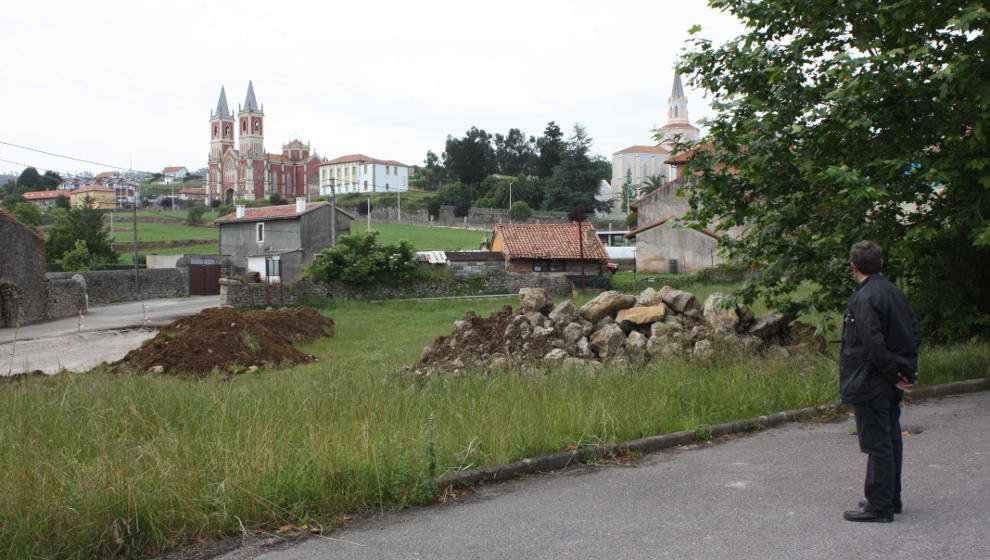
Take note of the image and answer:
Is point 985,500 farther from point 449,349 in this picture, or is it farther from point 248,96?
point 248,96

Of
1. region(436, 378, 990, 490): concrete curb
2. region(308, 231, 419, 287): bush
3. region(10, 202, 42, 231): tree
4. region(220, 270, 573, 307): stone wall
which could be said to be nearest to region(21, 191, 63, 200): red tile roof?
region(10, 202, 42, 231): tree

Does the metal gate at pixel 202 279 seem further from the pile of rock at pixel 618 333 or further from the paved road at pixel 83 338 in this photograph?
the pile of rock at pixel 618 333

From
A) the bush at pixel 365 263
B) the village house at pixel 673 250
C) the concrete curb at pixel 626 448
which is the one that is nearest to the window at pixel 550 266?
the village house at pixel 673 250

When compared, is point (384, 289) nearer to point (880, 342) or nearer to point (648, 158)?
point (880, 342)

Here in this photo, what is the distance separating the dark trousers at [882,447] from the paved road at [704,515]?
0.20 meters

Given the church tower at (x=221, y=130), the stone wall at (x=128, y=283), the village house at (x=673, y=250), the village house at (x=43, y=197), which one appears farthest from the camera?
the church tower at (x=221, y=130)

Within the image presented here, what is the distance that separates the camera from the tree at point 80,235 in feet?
196

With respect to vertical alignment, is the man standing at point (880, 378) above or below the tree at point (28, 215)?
below

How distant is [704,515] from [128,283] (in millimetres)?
49842

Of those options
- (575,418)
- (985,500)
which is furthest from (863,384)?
(575,418)

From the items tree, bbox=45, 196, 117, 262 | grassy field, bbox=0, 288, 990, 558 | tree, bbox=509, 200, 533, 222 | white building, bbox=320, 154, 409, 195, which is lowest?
grassy field, bbox=0, 288, 990, 558

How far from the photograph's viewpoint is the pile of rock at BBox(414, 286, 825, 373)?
38.5 feet

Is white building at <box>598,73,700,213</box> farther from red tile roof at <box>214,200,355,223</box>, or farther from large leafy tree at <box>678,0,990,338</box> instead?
large leafy tree at <box>678,0,990,338</box>

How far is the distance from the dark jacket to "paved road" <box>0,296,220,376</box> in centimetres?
1586
